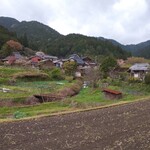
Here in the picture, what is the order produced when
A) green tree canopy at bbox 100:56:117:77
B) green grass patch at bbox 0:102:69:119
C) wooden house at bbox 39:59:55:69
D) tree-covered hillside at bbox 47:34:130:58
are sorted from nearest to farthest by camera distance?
green grass patch at bbox 0:102:69:119, green tree canopy at bbox 100:56:117:77, wooden house at bbox 39:59:55:69, tree-covered hillside at bbox 47:34:130:58

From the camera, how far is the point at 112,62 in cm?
6044

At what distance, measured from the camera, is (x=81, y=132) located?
43.8 feet

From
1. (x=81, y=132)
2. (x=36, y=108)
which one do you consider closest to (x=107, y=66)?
(x=36, y=108)

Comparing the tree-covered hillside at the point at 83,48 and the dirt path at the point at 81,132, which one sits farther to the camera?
the tree-covered hillside at the point at 83,48

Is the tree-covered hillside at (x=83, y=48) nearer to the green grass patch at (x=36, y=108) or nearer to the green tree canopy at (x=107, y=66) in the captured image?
the green tree canopy at (x=107, y=66)

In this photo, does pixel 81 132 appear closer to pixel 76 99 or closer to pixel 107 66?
pixel 76 99

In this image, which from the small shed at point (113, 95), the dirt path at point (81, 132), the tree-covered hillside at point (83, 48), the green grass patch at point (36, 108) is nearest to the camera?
the dirt path at point (81, 132)

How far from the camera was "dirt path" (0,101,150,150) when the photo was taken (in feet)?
37.2

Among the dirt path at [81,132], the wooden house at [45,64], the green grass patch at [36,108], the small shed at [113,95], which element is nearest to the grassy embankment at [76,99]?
the green grass patch at [36,108]

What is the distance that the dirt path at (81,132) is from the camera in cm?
1133

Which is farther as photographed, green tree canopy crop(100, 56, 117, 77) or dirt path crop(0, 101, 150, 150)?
green tree canopy crop(100, 56, 117, 77)

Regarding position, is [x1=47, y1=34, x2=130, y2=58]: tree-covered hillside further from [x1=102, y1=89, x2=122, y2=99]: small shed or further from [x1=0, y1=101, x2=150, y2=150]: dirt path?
[x1=0, y1=101, x2=150, y2=150]: dirt path

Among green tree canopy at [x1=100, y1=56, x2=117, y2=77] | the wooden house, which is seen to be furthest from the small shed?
the wooden house

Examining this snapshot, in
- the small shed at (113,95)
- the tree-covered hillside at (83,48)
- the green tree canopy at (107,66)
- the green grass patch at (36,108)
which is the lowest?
the green grass patch at (36,108)
